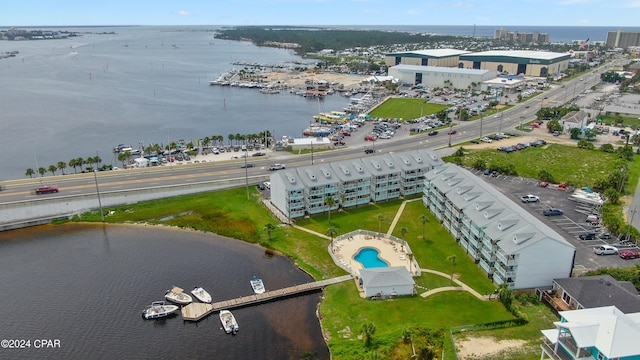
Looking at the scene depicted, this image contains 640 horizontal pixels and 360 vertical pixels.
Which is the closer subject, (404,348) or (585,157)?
(404,348)

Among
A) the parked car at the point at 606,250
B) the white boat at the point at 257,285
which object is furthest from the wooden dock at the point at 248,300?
the parked car at the point at 606,250

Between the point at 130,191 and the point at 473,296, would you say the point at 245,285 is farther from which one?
the point at 130,191

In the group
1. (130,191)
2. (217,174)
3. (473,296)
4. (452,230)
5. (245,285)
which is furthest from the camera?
(217,174)

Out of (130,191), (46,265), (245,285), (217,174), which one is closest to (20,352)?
(46,265)

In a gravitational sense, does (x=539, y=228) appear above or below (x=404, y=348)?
above

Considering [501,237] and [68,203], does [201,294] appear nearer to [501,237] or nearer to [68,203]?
[68,203]

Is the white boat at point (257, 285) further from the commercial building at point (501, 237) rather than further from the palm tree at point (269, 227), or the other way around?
the commercial building at point (501, 237)

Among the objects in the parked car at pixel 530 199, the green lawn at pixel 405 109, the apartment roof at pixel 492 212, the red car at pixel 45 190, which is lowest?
the parked car at pixel 530 199
